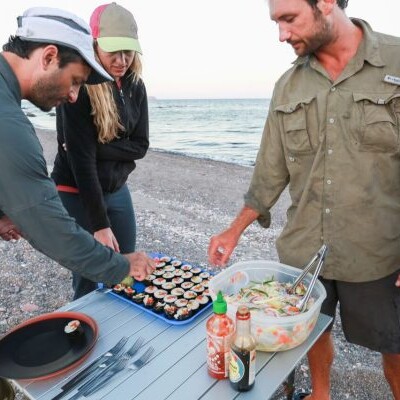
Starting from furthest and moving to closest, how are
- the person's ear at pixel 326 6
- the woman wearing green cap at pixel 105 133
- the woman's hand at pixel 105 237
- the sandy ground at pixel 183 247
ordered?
the sandy ground at pixel 183 247 → the woman's hand at pixel 105 237 → the woman wearing green cap at pixel 105 133 → the person's ear at pixel 326 6

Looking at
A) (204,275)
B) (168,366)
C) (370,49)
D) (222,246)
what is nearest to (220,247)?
(222,246)

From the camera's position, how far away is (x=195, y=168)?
13.6 metres

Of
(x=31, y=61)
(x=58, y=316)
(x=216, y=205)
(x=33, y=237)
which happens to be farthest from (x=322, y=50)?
(x=216, y=205)

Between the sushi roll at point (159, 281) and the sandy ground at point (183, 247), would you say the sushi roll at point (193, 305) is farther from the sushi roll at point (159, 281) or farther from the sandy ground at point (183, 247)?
the sandy ground at point (183, 247)

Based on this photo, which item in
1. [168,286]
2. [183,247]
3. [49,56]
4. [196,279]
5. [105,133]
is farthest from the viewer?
[183,247]

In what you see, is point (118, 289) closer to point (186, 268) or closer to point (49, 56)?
point (186, 268)

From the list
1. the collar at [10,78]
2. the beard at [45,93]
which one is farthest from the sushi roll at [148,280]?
the collar at [10,78]

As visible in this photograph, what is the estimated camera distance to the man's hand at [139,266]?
204 centimetres

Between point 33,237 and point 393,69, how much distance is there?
2087 millimetres

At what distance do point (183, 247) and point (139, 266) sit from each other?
3.91 metres

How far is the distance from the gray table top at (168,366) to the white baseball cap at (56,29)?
56.4 inches

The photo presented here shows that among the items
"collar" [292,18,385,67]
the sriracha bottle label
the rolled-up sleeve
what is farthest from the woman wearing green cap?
"collar" [292,18,385,67]

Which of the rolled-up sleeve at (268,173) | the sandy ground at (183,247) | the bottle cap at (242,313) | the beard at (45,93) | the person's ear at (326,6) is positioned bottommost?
the sandy ground at (183,247)

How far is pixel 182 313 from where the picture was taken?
2.05m
